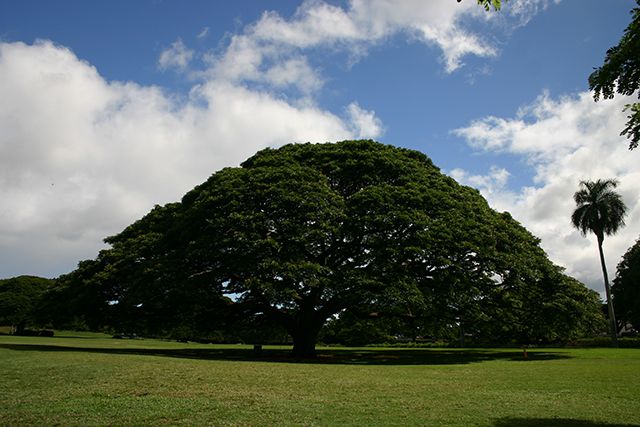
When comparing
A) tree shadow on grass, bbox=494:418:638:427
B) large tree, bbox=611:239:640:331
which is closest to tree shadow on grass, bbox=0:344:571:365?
tree shadow on grass, bbox=494:418:638:427

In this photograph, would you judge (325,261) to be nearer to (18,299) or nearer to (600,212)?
(600,212)

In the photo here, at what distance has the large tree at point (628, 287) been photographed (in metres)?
61.1

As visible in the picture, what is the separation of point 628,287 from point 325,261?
5365 centimetres

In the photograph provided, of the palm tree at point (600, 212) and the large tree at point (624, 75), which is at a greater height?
the palm tree at point (600, 212)

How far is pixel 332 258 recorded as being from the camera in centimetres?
2964

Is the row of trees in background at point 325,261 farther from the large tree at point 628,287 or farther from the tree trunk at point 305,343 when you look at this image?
the large tree at point 628,287

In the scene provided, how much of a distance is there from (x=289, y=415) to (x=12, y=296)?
82274 millimetres

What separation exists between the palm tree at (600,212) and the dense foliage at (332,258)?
25895 millimetres

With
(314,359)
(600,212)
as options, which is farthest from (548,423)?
(600,212)

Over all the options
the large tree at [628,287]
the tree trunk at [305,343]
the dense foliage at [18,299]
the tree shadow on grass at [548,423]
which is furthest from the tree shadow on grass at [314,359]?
the dense foliage at [18,299]

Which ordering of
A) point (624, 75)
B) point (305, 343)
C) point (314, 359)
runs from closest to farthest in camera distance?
point (624, 75) → point (314, 359) → point (305, 343)

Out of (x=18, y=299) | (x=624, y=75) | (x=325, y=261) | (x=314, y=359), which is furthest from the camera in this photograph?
(x=18, y=299)

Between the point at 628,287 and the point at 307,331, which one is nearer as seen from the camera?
the point at 307,331

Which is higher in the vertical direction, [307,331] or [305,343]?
[307,331]
